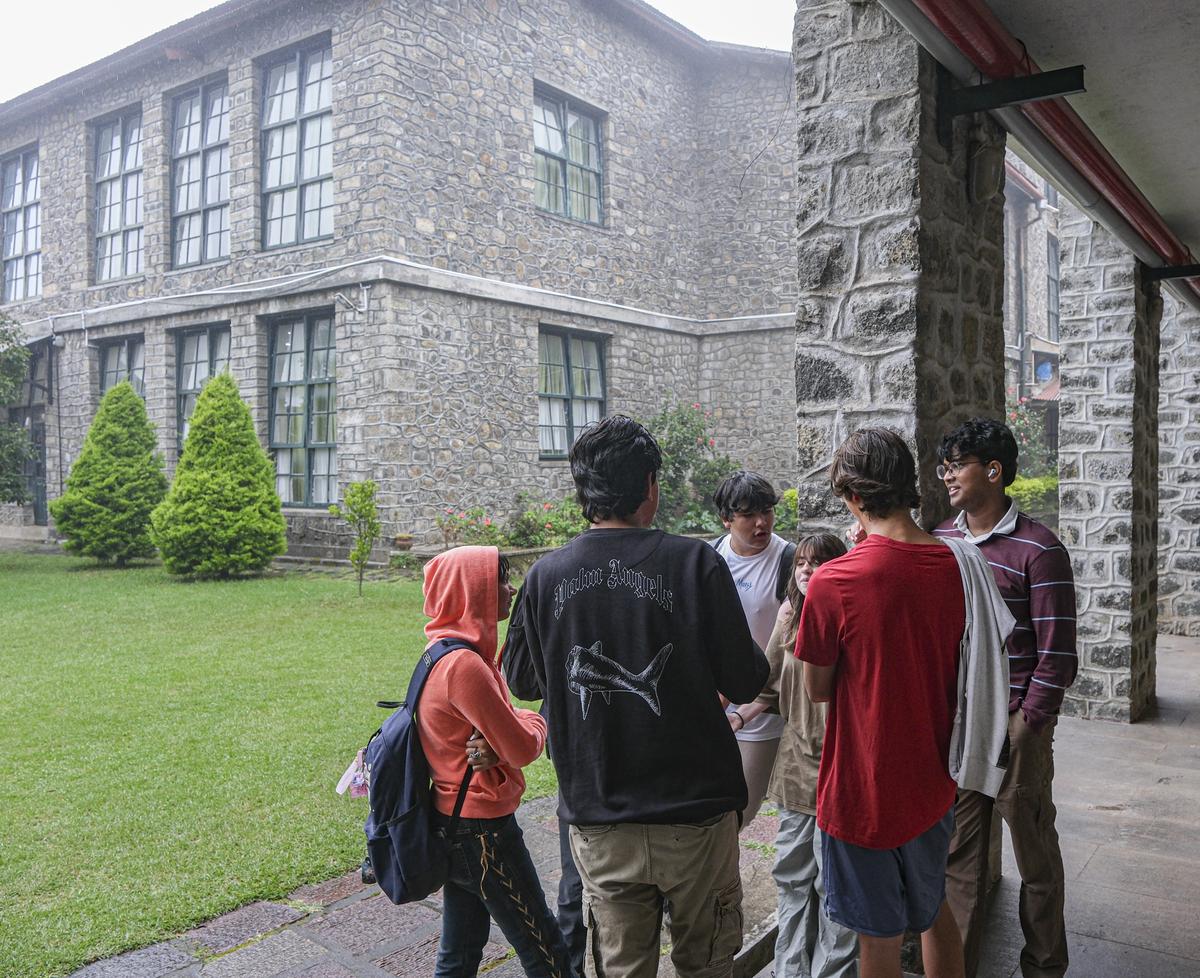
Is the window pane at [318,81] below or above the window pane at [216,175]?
above

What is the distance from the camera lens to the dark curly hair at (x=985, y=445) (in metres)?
3.24

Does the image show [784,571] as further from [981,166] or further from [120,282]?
[120,282]

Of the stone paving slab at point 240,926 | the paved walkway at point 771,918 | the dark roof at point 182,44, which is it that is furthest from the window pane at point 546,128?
the stone paving slab at point 240,926

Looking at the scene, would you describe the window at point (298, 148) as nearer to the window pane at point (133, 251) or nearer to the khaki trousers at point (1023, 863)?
the window pane at point (133, 251)

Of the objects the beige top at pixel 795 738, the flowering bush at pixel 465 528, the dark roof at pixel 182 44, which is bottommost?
the beige top at pixel 795 738

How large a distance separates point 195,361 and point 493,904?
1465 cm

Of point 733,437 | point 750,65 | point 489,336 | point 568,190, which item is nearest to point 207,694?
point 489,336

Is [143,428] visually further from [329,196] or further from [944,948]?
[944,948]

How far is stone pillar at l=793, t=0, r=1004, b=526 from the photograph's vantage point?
337cm

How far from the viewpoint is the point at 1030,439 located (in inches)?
730

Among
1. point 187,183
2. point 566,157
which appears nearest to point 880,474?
point 566,157

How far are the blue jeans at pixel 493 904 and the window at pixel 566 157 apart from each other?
45.2 feet

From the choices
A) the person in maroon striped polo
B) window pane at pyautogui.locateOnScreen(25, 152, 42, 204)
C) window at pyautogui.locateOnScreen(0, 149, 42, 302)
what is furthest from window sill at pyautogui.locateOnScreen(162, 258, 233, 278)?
the person in maroon striped polo

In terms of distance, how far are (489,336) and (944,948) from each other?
12515 millimetres
